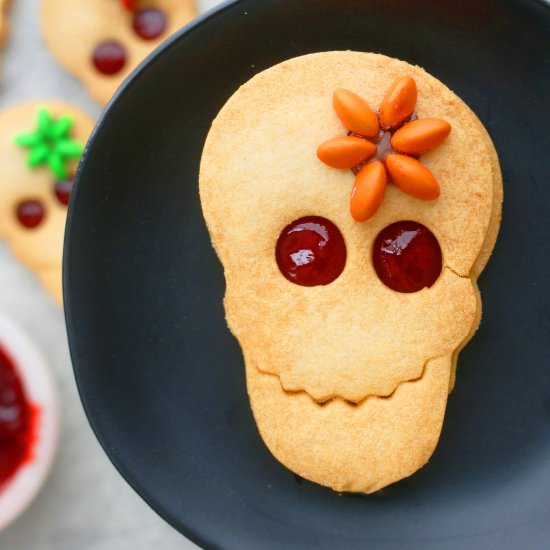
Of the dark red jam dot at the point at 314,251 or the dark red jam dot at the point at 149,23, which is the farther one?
the dark red jam dot at the point at 149,23

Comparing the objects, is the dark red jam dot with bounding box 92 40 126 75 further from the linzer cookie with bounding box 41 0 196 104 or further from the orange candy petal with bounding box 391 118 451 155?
the orange candy petal with bounding box 391 118 451 155

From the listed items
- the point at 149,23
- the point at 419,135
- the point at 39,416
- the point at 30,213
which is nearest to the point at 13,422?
the point at 39,416

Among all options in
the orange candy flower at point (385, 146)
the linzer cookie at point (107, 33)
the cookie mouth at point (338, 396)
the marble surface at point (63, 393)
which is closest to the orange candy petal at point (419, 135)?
the orange candy flower at point (385, 146)

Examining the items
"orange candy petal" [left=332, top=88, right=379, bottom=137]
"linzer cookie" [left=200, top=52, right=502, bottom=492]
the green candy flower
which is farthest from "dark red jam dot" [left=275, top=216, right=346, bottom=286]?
the green candy flower

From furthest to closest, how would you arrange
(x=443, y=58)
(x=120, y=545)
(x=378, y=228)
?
(x=120, y=545) → (x=443, y=58) → (x=378, y=228)

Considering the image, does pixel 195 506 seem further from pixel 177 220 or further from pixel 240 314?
pixel 177 220

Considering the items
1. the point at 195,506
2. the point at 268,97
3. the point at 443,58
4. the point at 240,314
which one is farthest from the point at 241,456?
the point at 443,58

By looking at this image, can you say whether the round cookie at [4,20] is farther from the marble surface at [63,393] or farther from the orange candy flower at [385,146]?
the orange candy flower at [385,146]
